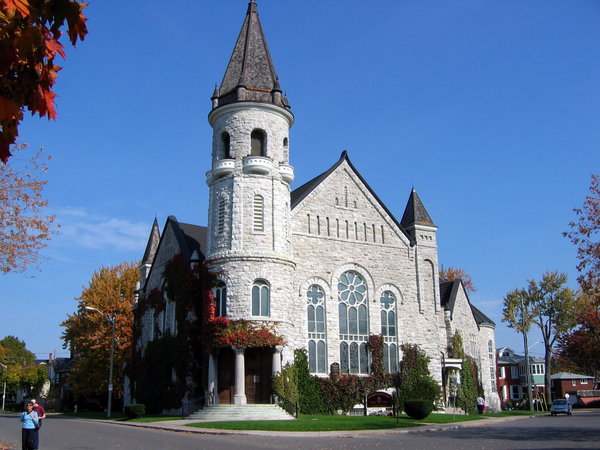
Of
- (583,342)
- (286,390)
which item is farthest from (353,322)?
(583,342)

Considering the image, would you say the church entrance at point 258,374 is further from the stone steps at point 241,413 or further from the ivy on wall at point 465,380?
the ivy on wall at point 465,380

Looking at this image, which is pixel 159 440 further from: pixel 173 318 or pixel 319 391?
pixel 173 318

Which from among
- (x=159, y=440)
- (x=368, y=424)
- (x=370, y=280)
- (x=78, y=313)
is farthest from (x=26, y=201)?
(x=78, y=313)

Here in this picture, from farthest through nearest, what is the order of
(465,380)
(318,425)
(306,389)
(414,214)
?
(414,214), (465,380), (306,389), (318,425)

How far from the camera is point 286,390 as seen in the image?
3222 cm

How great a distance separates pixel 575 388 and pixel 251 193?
63160mm

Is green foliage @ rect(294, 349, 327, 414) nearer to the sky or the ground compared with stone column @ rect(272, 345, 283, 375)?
nearer to the ground

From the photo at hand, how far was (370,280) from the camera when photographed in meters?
38.9

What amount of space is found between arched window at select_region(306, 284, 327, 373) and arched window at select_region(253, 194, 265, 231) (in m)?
5.25

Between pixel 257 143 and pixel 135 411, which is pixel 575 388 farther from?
pixel 135 411

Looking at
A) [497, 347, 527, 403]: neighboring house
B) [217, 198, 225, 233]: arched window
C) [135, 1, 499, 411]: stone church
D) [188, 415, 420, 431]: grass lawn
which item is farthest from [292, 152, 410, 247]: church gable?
[497, 347, 527, 403]: neighboring house

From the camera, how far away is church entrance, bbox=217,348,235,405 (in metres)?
32.4

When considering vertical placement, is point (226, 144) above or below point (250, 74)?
below

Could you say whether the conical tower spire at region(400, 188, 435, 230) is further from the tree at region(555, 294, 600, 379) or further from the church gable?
the tree at region(555, 294, 600, 379)
